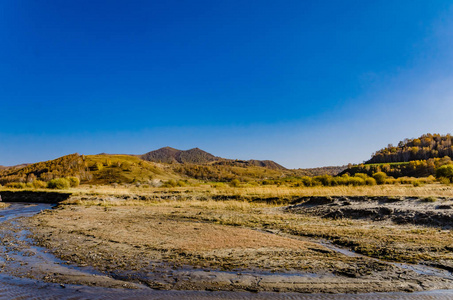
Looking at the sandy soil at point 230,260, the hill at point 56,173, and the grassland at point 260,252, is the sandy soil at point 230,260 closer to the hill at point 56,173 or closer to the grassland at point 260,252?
the grassland at point 260,252

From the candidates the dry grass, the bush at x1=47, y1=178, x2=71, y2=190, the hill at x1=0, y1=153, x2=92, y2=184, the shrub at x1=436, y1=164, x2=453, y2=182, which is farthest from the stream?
the hill at x1=0, y1=153, x2=92, y2=184

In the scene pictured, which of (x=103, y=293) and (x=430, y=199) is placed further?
(x=430, y=199)

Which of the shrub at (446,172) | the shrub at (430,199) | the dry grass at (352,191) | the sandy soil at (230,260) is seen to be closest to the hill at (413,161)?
the shrub at (446,172)

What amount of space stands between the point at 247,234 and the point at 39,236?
1172cm

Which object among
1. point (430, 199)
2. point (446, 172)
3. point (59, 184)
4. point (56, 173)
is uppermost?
point (56, 173)

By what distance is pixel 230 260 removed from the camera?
33.3ft

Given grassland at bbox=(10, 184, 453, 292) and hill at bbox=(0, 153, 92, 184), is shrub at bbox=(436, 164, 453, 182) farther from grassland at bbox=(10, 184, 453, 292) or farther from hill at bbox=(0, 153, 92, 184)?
hill at bbox=(0, 153, 92, 184)

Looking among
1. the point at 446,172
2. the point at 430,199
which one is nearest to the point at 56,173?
the point at 446,172

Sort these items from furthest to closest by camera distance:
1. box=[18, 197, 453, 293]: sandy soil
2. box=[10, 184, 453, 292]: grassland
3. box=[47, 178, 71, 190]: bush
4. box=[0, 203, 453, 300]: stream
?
box=[47, 178, 71, 190]: bush, box=[10, 184, 453, 292]: grassland, box=[18, 197, 453, 293]: sandy soil, box=[0, 203, 453, 300]: stream

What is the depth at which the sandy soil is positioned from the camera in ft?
25.8

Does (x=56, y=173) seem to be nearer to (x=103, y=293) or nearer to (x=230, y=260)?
(x=230, y=260)

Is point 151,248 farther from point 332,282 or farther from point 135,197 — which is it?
point 135,197

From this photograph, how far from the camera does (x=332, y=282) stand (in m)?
7.92

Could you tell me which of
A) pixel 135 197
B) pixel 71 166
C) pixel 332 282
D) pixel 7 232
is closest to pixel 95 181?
pixel 71 166
